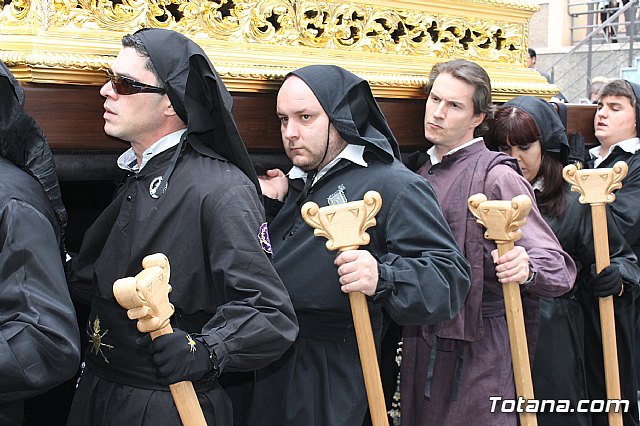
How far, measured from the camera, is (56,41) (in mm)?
2699

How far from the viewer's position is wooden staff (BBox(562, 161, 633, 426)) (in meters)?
3.44

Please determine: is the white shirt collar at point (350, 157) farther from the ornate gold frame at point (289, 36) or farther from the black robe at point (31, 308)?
the black robe at point (31, 308)

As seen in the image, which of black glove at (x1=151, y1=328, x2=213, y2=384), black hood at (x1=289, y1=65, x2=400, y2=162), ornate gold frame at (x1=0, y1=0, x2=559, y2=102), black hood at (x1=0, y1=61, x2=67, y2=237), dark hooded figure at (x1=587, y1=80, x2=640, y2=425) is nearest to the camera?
black glove at (x1=151, y1=328, x2=213, y2=384)

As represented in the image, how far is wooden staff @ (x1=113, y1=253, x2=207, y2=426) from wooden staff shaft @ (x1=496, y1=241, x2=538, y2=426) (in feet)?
4.23

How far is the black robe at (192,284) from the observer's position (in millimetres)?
2205

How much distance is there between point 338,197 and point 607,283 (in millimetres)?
1409

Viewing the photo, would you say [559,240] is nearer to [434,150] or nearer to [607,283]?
[607,283]

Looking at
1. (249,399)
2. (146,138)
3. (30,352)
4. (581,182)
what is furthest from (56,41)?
(581,182)

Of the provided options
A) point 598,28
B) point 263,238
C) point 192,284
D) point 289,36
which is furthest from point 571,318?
point 598,28

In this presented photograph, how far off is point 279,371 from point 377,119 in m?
0.92

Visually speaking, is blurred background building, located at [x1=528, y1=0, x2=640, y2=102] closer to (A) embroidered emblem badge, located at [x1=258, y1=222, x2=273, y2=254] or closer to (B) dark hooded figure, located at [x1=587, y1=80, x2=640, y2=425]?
(B) dark hooded figure, located at [x1=587, y1=80, x2=640, y2=425]

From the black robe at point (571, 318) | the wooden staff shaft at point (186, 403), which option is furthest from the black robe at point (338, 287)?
the black robe at point (571, 318)

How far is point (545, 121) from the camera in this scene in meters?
3.81

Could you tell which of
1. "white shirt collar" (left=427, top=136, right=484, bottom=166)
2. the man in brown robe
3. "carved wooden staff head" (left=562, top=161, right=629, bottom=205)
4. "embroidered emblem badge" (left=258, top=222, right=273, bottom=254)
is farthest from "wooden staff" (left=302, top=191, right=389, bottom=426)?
"carved wooden staff head" (left=562, top=161, right=629, bottom=205)
